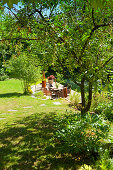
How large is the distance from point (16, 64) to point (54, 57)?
9433 millimetres

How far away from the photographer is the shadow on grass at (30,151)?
265 centimetres

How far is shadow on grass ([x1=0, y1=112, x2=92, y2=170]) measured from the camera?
2648mm

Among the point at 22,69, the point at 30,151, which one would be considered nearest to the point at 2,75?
the point at 22,69

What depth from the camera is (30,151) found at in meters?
3.11

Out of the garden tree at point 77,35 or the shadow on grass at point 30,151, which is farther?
the garden tree at point 77,35

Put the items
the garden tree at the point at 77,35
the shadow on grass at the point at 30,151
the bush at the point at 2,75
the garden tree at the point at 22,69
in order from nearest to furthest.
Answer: the shadow on grass at the point at 30,151, the garden tree at the point at 77,35, the garden tree at the point at 22,69, the bush at the point at 2,75

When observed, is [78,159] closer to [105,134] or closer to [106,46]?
[105,134]

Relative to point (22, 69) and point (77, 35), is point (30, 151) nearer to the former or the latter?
point (77, 35)

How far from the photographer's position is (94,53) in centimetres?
397

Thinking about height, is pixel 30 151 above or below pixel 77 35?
below

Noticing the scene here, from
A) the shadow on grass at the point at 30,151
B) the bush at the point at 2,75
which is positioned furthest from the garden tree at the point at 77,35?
the bush at the point at 2,75

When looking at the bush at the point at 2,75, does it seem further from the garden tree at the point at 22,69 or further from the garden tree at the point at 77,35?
the garden tree at the point at 77,35

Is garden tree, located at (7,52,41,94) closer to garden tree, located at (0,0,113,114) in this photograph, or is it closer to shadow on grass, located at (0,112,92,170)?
garden tree, located at (0,0,113,114)

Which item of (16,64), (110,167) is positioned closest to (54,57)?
(110,167)
